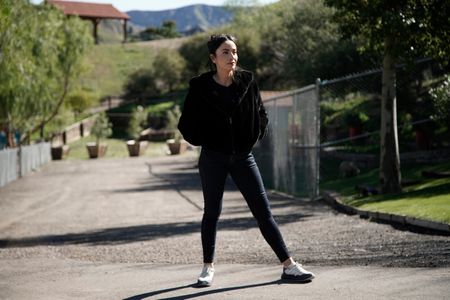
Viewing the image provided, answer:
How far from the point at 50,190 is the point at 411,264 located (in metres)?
19.5

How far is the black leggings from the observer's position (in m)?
6.61

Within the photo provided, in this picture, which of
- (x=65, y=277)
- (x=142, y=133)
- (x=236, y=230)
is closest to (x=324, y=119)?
(x=236, y=230)

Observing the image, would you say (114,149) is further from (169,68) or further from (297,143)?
(297,143)

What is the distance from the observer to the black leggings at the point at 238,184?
661 centimetres

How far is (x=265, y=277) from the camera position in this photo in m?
6.86

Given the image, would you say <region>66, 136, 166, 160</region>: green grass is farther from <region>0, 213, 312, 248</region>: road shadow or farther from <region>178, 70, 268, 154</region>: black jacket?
<region>178, 70, 268, 154</region>: black jacket

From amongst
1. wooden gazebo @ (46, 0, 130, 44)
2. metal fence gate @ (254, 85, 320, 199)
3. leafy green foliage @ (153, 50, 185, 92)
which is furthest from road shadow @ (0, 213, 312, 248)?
wooden gazebo @ (46, 0, 130, 44)

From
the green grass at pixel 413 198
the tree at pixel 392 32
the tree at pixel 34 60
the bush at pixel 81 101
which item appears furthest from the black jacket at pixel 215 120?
the bush at pixel 81 101

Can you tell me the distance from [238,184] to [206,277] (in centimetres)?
75

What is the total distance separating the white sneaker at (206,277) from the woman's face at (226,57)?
1.54 m

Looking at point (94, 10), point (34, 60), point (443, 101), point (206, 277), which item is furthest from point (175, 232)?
point (94, 10)

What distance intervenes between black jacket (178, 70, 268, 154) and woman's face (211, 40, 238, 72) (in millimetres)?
126

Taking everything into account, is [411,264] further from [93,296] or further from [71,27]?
[71,27]

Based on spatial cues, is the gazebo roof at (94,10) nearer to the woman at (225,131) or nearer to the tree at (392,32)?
the tree at (392,32)
